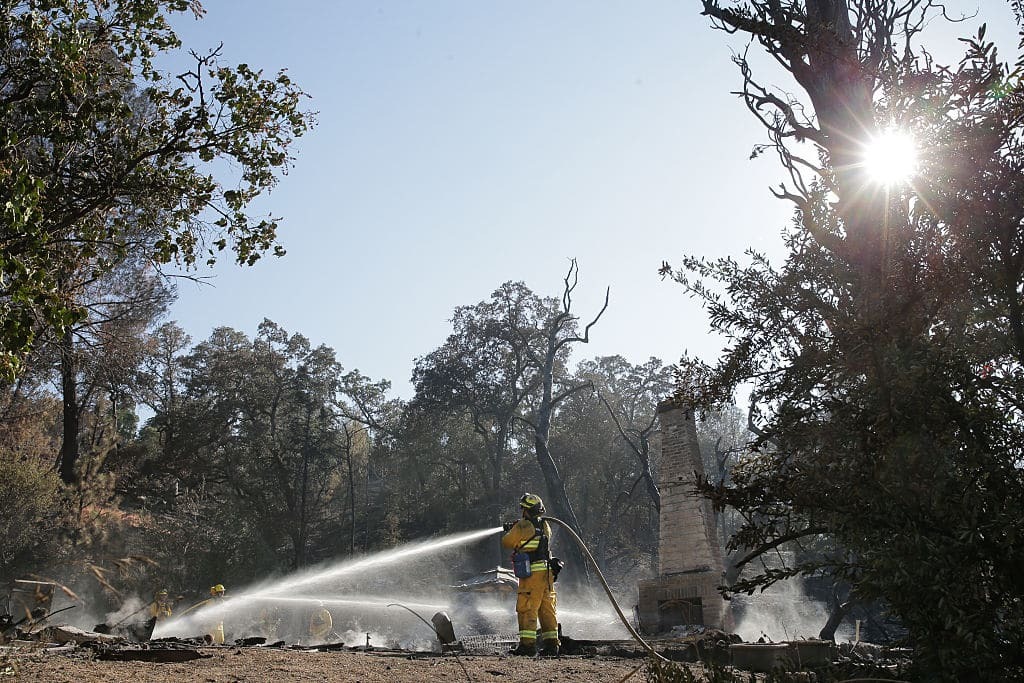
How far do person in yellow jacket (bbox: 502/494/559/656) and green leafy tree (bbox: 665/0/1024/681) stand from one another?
460cm

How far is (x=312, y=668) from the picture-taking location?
7.81 m

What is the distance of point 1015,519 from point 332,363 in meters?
45.1

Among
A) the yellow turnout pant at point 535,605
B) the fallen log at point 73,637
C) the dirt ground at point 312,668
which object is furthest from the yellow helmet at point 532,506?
the fallen log at point 73,637

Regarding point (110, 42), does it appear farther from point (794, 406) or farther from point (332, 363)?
point (332, 363)

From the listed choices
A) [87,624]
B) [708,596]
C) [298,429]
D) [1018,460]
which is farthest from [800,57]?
[298,429]

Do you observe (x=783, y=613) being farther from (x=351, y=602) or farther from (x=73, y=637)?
(x=73, y=637)

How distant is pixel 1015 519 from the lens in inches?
174

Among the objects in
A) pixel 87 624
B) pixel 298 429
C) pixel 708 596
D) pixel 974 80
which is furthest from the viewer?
pixel 298 429

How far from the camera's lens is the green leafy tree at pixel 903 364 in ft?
15.0

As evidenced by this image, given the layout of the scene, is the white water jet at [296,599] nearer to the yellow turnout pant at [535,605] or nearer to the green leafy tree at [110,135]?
the yellow turnout pant at [535,605]

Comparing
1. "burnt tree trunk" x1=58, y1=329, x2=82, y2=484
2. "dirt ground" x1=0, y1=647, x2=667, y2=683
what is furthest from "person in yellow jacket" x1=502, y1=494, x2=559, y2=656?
"burnt tree trunk" x1=58, y1=329, x2=82, y2=484

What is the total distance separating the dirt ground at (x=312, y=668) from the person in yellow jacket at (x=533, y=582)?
4.00ft

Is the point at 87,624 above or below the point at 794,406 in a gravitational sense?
below

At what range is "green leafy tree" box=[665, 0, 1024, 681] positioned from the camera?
15.0 feet
